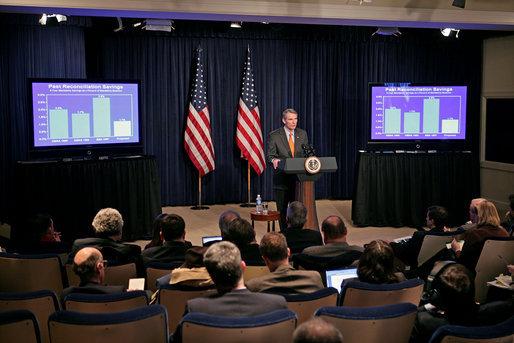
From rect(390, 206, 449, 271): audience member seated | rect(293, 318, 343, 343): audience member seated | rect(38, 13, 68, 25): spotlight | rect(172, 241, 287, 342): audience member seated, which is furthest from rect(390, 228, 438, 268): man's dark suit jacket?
rect(38, 13, 68, 25): spotlight

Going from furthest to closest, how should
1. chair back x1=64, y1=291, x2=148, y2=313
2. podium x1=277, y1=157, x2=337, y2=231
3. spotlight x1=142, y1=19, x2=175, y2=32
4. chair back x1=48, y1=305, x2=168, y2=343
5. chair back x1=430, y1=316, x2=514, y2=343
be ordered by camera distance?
spotlight x1=142, y1=19, x2=175, y2=32 < podium x1=277, y1=157, x2=337, y2=231 < chair back x1=64, y1=291, x2=148, y2=313 < chair back x1=48, y1=305, x2=168, y2=343 < chair back x1=430, y1=316, x2=514, y2=343

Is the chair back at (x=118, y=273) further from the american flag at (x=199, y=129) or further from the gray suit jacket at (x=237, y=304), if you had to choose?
the american flag at (x=199, y=129)

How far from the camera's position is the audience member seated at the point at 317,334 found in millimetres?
2100

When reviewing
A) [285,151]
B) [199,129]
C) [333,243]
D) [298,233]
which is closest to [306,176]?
[285,151]

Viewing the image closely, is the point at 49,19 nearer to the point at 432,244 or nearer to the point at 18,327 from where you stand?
the point at 432,244

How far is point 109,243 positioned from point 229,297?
1.95 meters

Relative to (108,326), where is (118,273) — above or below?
below

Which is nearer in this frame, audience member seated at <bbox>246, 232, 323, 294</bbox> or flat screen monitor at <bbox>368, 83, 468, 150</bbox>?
audience member seated at <bbox>246, 232, 323, 294</bbox>

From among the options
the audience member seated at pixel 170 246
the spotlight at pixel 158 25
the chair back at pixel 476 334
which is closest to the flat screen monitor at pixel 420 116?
the spotlight at pixel 158 25

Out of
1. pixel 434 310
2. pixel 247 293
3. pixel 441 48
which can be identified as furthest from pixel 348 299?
pixel 441 48

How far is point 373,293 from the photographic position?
3.37 meters

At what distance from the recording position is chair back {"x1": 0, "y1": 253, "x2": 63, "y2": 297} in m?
4.28

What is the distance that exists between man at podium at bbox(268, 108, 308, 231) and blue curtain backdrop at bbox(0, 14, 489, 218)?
3.16 m

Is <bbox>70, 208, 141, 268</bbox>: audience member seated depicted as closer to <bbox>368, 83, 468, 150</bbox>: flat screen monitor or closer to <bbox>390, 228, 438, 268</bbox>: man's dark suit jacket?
<bbox>390, 228, 438, 268</bbox>: man's dark suit jacket
